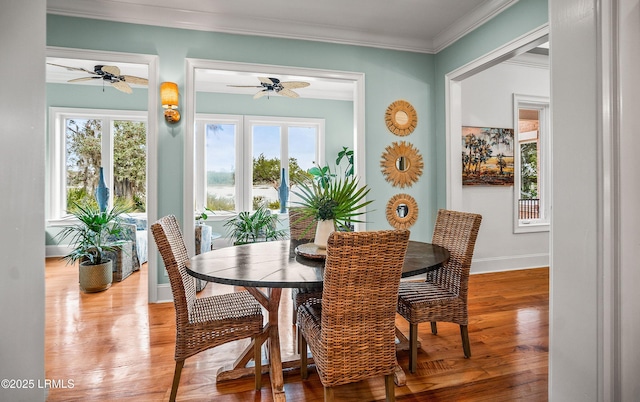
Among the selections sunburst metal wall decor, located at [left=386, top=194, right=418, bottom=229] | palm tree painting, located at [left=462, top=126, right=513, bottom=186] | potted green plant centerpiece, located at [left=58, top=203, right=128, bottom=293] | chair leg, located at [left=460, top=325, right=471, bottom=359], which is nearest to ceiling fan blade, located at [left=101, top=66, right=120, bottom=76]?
potted green plant centerpiece, located at [left=58, top=203, right=128, bottom=293]

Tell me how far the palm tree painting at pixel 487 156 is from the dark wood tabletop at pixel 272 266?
227cm

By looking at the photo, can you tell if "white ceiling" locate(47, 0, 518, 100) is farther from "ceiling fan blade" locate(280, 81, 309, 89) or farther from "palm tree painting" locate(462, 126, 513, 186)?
"palm tree painting" locate(462, 126, 513, 186)

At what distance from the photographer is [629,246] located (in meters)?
1.09

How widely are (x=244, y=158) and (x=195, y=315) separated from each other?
4291 mm

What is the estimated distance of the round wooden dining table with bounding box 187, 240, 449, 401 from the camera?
1445 millimetres

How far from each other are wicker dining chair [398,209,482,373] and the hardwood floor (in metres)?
0.20

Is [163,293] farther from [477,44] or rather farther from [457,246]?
[477,44]

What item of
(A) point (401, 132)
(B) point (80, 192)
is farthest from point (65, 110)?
(A) point (401, 132)

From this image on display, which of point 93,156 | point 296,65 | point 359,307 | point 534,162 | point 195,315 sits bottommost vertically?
point 195,315

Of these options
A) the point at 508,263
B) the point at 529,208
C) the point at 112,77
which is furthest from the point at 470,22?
the point at 112,77

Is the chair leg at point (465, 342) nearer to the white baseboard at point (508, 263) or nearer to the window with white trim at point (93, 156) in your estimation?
the white baseboard at point (508, 263)

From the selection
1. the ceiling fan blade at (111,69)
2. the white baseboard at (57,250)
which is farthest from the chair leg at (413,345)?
the white baseboard at (57,250)

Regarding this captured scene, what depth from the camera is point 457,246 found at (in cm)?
210

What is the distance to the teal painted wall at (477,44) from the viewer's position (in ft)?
8.72
